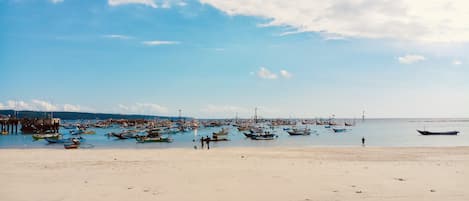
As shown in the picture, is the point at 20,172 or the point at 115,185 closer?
the point at 115,185

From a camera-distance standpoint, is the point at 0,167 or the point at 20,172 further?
the point at 0,167

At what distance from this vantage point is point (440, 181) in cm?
1388

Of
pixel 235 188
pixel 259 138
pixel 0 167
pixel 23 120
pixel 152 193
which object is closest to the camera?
pixel 152 193

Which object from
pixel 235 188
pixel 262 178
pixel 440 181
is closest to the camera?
pixel 235 188

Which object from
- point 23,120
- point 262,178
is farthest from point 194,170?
point 23,120

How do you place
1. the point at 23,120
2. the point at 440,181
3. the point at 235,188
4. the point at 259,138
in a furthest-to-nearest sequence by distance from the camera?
the point at 23,120
the point at 259,138
the point at 440,181
the point at 235,188

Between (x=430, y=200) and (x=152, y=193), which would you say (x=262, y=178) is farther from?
(x=430, y=200)

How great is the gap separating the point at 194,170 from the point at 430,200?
9.36 meters

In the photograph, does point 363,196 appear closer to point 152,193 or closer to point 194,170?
point 152,193

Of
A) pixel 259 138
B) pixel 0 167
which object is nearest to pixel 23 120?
pixel 259 138

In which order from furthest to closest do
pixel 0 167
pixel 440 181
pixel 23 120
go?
pixel 23 120 → pixel 0 167 → pixel 440 181

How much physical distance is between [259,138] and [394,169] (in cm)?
5616

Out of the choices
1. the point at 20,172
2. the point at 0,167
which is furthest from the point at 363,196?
the point at 0,167

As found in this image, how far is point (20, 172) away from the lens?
1698cm
